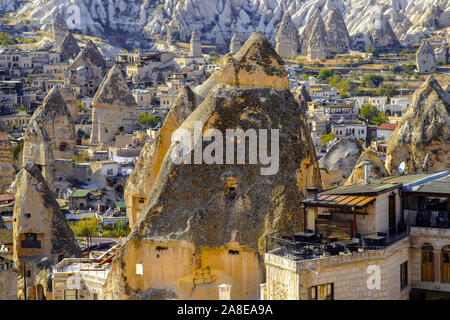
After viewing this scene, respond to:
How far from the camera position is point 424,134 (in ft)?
109

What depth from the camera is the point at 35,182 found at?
3147 centimetres

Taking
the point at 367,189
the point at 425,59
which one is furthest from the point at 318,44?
the point at 367,189

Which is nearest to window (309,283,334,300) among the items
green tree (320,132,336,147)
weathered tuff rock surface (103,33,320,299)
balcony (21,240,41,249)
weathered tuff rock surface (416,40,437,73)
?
weathered tuff rock surface (103,33,320,299)

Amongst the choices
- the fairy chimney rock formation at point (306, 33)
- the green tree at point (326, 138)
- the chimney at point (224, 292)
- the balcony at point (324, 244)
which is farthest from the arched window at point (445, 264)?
the fairy chimney rock formation at point (306, 33)

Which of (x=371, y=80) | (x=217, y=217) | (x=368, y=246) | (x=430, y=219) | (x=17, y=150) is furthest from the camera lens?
(x=371, y=80)

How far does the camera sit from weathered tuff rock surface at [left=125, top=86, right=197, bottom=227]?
27.9m

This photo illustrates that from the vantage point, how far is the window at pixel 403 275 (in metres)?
22.0

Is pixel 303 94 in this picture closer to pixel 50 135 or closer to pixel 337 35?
pixel 50 135

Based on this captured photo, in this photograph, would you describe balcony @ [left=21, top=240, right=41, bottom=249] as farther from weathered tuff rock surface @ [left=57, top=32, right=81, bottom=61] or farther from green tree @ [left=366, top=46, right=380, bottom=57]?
green tree @ [left=366, top=46, right=380, bottom=57]

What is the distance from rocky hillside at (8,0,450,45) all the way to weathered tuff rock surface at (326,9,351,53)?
4.06 m

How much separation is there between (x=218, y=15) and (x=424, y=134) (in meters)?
135

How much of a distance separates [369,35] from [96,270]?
415 feet

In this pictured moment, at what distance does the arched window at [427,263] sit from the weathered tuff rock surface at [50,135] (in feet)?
118
